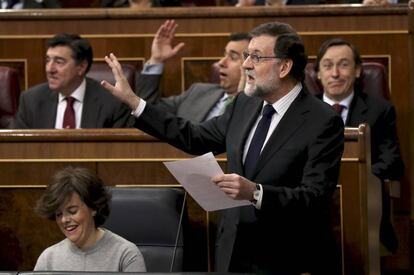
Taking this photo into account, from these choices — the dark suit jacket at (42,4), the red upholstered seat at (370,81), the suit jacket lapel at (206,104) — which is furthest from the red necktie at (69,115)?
the dark suit jacket at (42,4)

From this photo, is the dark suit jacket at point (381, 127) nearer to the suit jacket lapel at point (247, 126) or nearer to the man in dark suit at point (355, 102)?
the man in dark suit at point (355, 102)

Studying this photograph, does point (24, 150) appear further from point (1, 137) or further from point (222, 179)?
point (222, 179)

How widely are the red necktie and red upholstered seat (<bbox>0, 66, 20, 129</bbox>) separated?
0.24 meters

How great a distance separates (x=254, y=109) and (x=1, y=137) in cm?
75

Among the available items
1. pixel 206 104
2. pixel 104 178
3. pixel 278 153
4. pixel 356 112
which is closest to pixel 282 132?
pixel 278 153

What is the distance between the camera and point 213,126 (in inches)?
84.6

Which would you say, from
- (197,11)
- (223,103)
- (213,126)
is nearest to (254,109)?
(213,126)

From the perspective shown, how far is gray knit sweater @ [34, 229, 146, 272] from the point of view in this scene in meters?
2.06

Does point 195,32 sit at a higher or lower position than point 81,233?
higher

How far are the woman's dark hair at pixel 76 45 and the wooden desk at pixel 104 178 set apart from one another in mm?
730

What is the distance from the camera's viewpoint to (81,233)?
82.2 inches

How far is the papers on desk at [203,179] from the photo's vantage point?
186cm

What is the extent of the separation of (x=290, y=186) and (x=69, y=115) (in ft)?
4.18

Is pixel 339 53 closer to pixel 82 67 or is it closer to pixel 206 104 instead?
pixel 206 104
